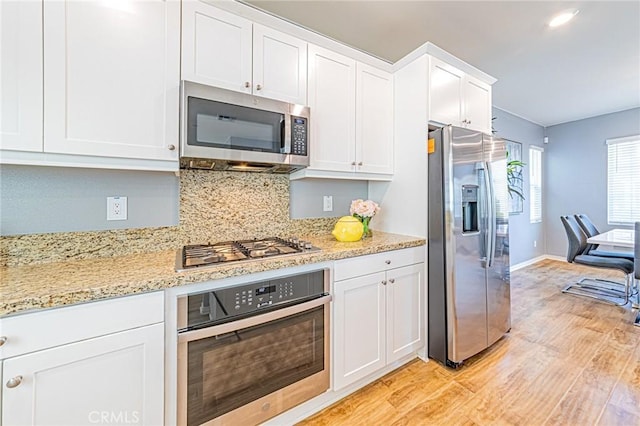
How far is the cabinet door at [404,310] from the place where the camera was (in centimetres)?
182

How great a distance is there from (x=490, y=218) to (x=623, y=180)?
14.8ft

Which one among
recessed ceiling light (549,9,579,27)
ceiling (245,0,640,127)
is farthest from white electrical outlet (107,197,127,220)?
recessed ceiling light (549,9,579,27)

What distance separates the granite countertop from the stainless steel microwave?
0.58 metres

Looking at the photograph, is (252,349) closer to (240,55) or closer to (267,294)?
(267,294)

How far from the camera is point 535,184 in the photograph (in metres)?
5.18

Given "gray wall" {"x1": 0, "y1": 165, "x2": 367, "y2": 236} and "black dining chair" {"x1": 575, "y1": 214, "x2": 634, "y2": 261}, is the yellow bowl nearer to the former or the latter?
"gray wall" {"x1": 0, "y1": 165, "x2": 367, "y2": 236}

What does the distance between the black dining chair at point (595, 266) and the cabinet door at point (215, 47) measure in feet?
13.5

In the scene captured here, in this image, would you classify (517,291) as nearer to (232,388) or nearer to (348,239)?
(348,239)

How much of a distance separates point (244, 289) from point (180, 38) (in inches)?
52.5

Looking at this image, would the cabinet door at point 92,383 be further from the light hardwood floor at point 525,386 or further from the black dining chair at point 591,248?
the black dining chair at point 591,248

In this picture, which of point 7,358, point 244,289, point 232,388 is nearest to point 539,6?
point 244,289

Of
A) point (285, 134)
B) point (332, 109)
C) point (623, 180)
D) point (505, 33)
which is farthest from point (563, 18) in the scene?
point (623, 180)

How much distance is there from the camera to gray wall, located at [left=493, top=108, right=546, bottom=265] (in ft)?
14.6

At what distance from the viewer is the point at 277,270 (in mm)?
1349
